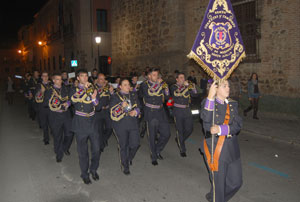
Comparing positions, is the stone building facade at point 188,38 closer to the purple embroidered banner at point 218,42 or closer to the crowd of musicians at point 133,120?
the crowd of musicians at point 133,120

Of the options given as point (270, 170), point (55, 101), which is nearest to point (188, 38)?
point (55, 101)

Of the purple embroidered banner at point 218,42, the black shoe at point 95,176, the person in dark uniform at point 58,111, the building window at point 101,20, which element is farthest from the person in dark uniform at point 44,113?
the building window at point 101,20

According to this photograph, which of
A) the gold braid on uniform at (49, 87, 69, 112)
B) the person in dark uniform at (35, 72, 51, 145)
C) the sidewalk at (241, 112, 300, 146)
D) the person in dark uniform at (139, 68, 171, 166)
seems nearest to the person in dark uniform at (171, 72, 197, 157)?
the person in dark uniform at (139, 68, 171, 166)

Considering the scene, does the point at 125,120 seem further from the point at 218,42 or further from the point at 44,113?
the point at 44,113

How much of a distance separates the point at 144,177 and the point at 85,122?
161cm

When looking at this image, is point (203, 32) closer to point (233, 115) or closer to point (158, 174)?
point (233, 115)

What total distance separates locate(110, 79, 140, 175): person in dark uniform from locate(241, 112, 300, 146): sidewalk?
5.00 m

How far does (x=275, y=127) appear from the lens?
34.3 feet

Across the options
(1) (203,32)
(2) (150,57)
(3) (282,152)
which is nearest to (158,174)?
(1) (203,32)

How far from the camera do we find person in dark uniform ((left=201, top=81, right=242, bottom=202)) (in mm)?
4090

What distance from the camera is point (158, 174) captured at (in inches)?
242

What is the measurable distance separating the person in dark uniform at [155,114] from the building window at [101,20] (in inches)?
979

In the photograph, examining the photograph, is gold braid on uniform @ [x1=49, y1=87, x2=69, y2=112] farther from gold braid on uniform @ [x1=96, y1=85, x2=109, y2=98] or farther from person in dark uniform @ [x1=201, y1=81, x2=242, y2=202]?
person in dark uniform @ [x1=201, y1=81, x2=242, y2=202]

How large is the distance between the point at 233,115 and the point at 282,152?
4.23 meters
